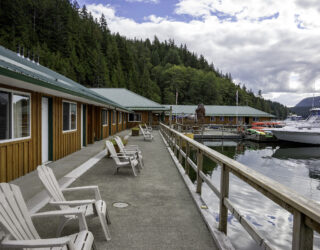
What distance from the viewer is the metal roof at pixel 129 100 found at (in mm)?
27048

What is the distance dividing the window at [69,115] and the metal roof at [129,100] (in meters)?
17.2

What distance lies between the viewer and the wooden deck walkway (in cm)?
294

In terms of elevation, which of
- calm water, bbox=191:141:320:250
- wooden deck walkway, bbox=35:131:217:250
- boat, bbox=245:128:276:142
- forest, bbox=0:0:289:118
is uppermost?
forest, bbox=0:0:289:118

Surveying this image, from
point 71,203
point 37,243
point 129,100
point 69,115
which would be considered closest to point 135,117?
point 129,100

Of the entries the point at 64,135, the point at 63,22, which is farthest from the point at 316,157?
the point at 63,22

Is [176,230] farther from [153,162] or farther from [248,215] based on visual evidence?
[153,162]

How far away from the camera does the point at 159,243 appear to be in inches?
114

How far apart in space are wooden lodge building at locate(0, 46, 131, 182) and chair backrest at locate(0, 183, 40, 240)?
82.0 inches

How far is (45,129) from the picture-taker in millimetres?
7289

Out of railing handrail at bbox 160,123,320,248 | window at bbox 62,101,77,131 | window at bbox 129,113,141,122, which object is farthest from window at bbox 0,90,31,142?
window at bbox 129,113,141,122

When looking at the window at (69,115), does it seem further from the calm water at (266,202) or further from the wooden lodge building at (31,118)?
the calm water at (266,202)

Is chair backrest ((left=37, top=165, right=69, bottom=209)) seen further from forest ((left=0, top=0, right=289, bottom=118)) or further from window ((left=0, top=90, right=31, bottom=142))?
forest ((left=0, top=0, right=289, bottom=118))

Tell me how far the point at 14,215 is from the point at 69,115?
7340mm

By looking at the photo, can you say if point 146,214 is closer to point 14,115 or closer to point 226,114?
point 14,115
